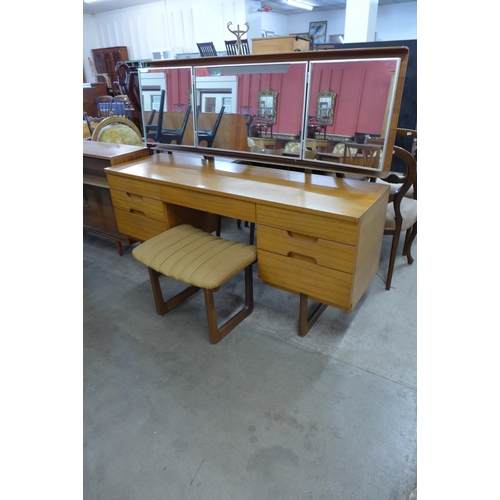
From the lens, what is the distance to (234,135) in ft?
6.15

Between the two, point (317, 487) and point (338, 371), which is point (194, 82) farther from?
point (317, 487)

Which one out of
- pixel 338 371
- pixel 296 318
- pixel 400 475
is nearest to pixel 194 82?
pixel 296 318

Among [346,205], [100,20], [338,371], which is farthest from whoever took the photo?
[100,20]

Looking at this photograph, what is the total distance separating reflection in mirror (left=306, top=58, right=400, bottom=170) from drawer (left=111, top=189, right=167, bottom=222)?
88 cm

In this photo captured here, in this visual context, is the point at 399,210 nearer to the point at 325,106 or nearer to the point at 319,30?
the point at 325,106

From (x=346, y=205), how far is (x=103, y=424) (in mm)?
1235

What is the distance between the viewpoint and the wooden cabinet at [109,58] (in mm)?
8891

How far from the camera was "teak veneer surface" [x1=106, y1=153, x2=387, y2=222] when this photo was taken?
1.34 m

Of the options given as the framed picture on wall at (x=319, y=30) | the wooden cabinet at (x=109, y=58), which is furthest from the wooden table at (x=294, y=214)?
the framed picture on wall at (x=319, y=30)

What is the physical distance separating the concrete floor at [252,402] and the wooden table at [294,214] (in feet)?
0.84

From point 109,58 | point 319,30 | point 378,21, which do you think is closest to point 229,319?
point 109,58

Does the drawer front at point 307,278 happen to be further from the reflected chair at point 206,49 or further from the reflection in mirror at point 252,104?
the reflected chair at point 206,49

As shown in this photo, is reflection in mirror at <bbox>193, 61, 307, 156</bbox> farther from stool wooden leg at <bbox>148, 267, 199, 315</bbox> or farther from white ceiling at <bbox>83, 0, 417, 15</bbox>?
white ceiling at <bbox>83, 0, 417, 15</bbox>

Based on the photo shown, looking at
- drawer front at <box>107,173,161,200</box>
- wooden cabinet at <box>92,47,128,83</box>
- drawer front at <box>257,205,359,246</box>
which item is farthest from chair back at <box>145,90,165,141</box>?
wooden cabinet at <box>92,47,128,83</box>
